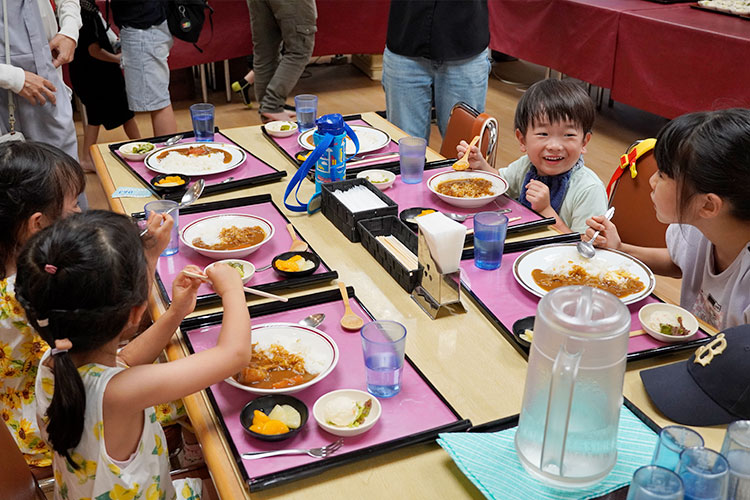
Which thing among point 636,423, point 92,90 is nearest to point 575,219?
point 636,423

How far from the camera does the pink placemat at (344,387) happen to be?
112 cm

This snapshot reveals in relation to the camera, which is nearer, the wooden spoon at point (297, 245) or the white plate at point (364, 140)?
the wooden spoon at point (297, 245)

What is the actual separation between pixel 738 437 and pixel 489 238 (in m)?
0.86

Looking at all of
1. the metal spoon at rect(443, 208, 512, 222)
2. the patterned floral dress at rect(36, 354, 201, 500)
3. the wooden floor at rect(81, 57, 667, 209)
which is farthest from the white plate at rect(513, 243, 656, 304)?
the wooden floor at rect(81, 57, 667, 209)

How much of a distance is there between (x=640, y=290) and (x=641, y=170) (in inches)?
24.1

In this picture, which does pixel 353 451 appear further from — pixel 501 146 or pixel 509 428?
pixel 501 146

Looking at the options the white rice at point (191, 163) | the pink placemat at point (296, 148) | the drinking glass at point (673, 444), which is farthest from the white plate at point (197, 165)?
the drinking glass at point (673, 444)

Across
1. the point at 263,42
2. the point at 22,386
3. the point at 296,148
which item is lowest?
the point at 263,42

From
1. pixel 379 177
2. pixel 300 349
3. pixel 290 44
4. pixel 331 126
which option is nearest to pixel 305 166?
pixel 331 126

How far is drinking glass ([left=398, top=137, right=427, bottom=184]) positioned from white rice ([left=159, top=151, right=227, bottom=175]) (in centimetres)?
60

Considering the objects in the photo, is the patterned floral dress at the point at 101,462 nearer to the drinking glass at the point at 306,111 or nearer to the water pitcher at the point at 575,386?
the water pitcher at the point at 575,386

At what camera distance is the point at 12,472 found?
1305 mm

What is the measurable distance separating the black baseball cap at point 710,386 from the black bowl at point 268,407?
0.62m

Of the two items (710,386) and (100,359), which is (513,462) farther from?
(100,359)
